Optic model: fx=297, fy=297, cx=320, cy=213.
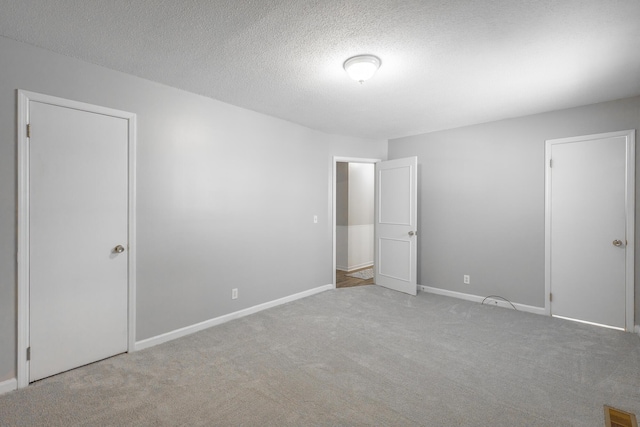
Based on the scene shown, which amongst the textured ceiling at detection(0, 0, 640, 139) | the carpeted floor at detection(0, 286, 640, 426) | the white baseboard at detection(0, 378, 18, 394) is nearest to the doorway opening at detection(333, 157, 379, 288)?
the carpeted floor at detection(0, 286, 640, 426)

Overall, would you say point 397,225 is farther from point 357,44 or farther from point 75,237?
point 75,237

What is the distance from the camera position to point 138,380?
87.9 inches

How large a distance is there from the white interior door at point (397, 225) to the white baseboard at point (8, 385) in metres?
4.24

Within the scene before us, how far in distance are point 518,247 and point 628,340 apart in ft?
4.30

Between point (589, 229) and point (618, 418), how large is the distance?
2319 millimetres

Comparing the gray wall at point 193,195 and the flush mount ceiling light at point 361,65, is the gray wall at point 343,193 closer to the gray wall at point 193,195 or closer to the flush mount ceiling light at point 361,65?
the gray wall at point 193,195

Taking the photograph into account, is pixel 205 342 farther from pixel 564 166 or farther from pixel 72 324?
pixel 564 166

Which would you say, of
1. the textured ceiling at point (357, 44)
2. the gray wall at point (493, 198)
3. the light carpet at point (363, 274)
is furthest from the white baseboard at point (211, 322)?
the textured ceiling at point (357, 44)

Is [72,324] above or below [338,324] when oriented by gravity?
above

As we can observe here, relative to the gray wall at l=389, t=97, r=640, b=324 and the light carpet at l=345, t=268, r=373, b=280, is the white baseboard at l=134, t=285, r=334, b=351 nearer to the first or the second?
the light carpet at l=345, t=268, r=373, b=280

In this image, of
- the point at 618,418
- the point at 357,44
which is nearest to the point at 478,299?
the point at 618,418

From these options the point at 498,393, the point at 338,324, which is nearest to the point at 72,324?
the point at 338,324

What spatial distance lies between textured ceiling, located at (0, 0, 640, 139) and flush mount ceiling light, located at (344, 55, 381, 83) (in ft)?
0.19

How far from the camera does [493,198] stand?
4031mm
